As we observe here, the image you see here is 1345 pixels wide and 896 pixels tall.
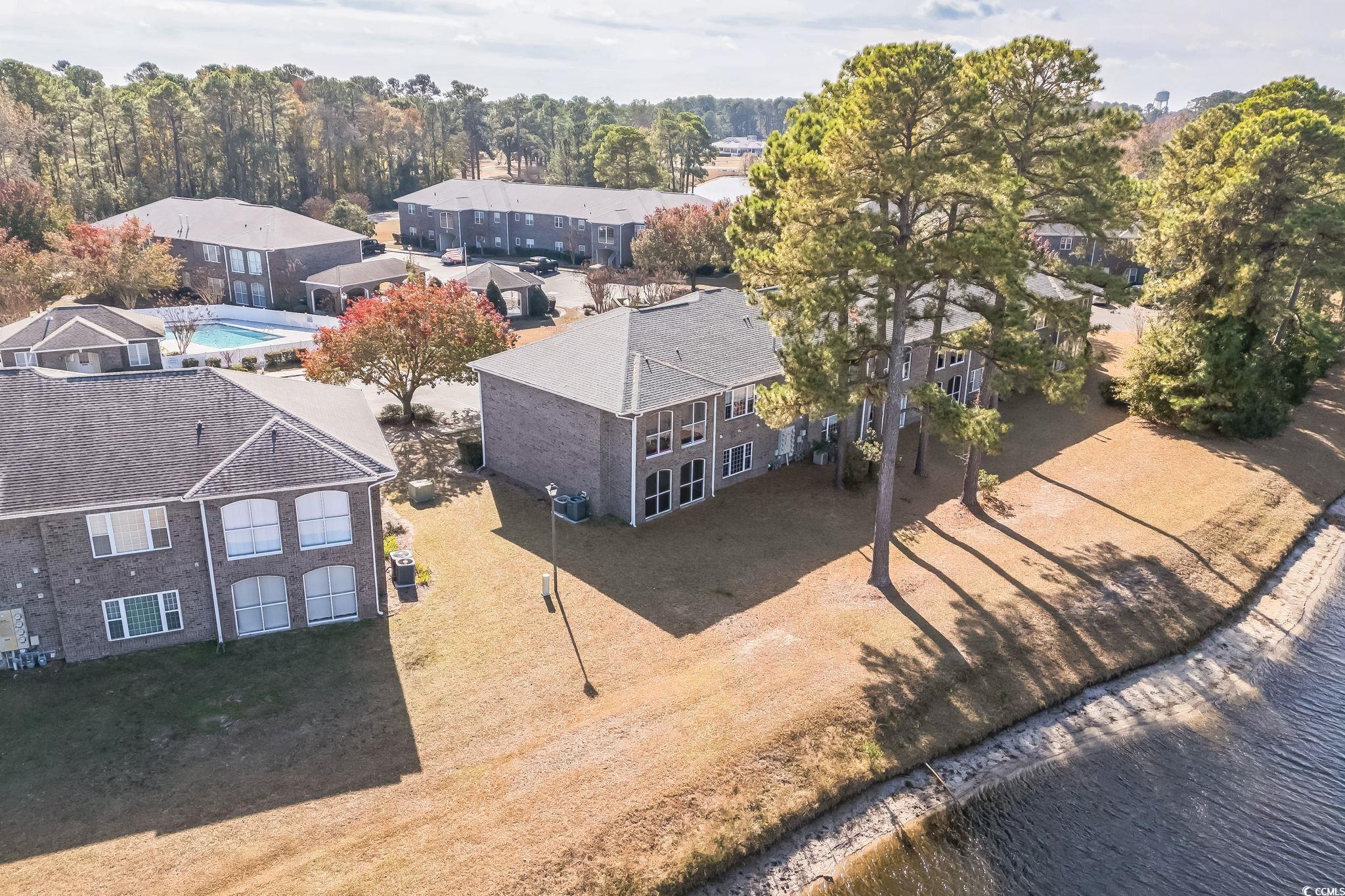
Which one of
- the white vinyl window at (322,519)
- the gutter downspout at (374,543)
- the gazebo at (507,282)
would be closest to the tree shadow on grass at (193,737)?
the gutter downspout at (374,543)

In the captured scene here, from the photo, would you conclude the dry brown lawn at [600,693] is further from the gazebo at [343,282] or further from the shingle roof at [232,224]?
the shingle roof at [232,224]

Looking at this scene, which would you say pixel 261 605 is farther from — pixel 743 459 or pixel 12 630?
pixel 743 459

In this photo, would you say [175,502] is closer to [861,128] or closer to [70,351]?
[861,128]

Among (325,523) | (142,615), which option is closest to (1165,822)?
(325,523)

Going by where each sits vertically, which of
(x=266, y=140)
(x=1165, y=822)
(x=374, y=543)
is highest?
(x=266, y=140)

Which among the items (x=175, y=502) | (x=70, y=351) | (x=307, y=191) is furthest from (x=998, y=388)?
(x=307, y=191)

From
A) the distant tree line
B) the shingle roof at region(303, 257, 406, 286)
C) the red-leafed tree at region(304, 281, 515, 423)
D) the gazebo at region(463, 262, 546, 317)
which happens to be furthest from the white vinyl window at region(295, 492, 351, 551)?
the distant tree line
